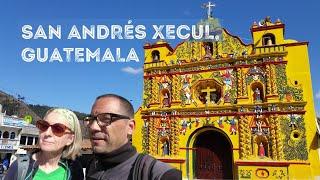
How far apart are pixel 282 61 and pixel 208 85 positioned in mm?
4328

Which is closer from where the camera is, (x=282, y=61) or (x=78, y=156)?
(x=78, y=156)

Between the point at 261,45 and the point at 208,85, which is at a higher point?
the point at 261,45

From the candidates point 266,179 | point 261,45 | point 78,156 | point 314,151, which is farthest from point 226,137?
point 78,156

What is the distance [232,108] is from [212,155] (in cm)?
291

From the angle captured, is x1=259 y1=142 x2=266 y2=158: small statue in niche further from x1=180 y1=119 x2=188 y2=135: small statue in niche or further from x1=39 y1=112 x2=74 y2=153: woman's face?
x1=39 y1=112 x2=74 y2=153: woman's face

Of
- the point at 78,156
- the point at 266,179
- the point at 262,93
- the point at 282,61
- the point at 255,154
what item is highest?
the point at 282,61

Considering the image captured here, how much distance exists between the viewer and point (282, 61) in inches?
669

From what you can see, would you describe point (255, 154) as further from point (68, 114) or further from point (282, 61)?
point (68, 114)

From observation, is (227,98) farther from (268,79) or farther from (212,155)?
(212,155)

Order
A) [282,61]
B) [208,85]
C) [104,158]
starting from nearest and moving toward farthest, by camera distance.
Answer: [104,158], [282,61], [208,85]

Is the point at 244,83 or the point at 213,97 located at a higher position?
the point at 244,83

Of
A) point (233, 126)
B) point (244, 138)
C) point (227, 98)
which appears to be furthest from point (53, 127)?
point (227, 98)

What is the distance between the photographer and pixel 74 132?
3.10m

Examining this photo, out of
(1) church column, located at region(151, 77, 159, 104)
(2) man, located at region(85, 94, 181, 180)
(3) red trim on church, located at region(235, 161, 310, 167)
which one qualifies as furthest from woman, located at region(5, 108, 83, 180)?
(1) church column, located at region(151, 77, 159, 104)
